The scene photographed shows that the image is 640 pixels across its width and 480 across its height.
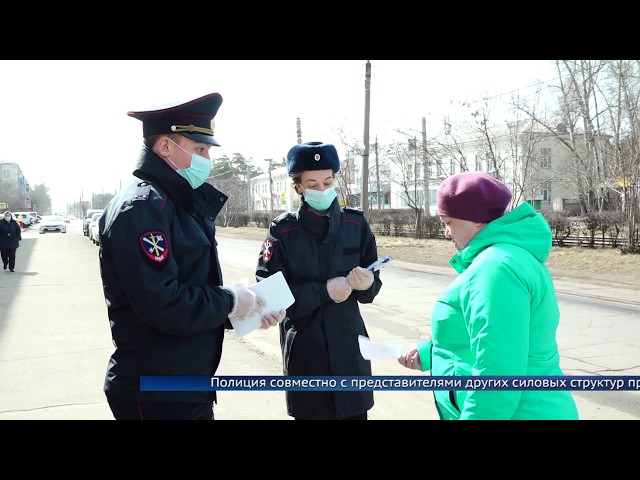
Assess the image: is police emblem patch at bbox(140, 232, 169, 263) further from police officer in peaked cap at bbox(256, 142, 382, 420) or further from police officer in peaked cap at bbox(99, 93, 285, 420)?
police officer in peaked cap at bbox(256, 142, 382, 420)

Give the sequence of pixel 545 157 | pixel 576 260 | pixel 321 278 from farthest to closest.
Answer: pixel 545 157 < pixel 576 260 < pixel 321 278

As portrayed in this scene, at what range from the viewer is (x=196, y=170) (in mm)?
2041

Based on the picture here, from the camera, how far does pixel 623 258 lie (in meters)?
15.1

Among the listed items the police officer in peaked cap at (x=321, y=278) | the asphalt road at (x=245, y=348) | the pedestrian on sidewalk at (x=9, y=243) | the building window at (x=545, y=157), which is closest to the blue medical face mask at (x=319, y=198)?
the police officer in peaked cap at (x=321, y=278)

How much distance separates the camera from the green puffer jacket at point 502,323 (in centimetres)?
159

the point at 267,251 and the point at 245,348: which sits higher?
the point at 267,251

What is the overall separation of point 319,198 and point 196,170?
29.9 inches

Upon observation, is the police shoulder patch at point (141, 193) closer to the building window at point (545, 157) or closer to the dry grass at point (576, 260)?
the dry grass at point (576, 260)

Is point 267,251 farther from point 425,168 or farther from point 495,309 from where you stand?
point 425,168

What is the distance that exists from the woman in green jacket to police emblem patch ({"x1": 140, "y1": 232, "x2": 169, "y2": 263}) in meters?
0.90

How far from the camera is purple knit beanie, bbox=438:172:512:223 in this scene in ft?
5.93

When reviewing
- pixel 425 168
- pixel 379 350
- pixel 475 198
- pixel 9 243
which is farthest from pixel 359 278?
pixel 425 168

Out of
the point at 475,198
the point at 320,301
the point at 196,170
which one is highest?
the point at 196,170

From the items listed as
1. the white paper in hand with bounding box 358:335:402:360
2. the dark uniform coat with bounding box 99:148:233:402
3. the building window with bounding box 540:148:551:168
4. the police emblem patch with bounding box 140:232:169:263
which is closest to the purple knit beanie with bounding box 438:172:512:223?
the white paper in hand with bounding box 358:335:402:360
